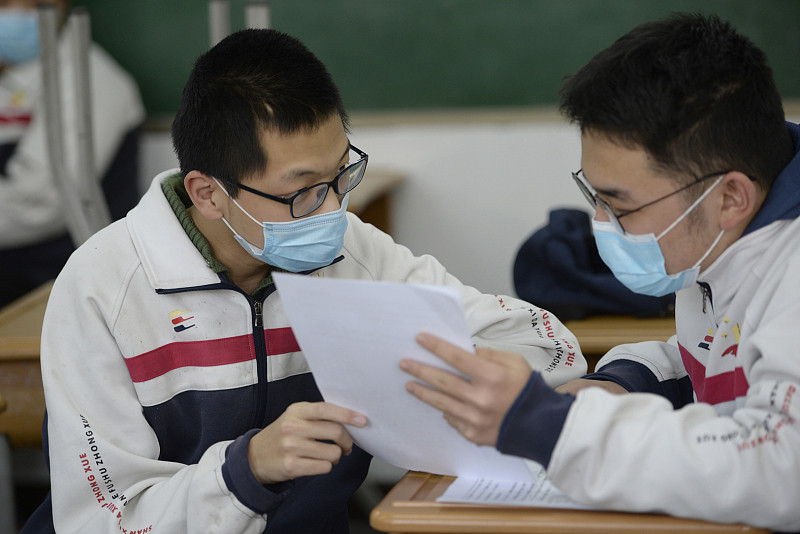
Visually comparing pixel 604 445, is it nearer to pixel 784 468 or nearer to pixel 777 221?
pixel 784 468

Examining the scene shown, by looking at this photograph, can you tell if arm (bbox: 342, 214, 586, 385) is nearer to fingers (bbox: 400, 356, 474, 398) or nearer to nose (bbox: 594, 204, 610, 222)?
nose (bbox: 594, 204, 610, 222)

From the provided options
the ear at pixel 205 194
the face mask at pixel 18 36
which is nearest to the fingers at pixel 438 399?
the ear at pixel 205 194

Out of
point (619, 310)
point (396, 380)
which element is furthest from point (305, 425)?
point (619, 310)

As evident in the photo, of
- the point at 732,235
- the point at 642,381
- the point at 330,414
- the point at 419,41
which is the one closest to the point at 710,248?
the point at 732,235

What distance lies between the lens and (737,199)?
1143 millimetres

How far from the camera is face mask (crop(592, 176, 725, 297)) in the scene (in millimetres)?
1188

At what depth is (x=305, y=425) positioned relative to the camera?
110 cm

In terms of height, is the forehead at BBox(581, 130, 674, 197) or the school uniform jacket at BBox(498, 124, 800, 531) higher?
the forehead at BBox(581, 130, 674, 197)

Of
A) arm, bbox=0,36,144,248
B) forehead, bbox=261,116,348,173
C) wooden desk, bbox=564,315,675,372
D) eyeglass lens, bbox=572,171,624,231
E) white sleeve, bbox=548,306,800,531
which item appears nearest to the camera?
white sleeve, bbox=548,306,800,531

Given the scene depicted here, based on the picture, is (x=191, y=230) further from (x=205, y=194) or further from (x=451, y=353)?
(x=451, y=353)

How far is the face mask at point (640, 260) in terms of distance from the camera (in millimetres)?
1188

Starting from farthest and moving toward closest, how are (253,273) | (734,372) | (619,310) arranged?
(619,310), (253,273), (734,372)

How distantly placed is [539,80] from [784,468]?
94.2 inches

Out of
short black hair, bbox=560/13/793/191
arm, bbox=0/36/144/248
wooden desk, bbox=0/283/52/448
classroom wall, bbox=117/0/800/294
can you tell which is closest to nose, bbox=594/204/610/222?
short black hair, bbox=560/13/793/191
